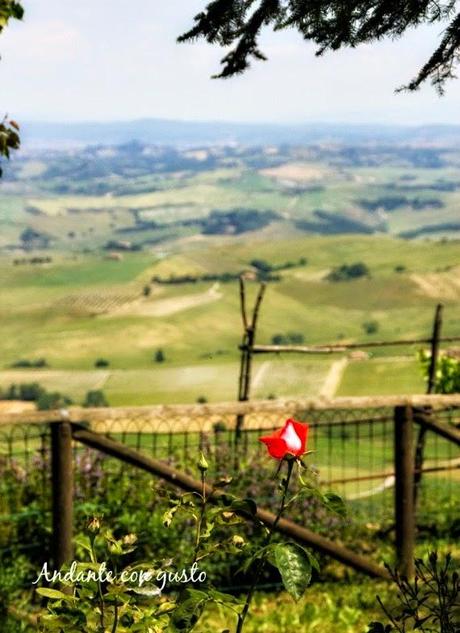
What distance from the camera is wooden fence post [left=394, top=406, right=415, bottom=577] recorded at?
19.2 ft

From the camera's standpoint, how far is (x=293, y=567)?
255 cm

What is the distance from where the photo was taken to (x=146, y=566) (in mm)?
2781

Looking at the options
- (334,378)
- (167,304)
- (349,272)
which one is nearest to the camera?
(334,378)

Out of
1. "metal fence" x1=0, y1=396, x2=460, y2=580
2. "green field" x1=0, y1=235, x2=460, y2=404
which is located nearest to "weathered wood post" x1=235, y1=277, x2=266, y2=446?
"metal fence" x1=0, y1=396, x2=460, y2=580

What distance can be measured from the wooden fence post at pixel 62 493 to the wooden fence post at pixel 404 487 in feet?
6.60

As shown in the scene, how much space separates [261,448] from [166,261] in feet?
552

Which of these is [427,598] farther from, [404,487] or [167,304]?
[167,304]

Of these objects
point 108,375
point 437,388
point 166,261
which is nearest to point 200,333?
point 108,375

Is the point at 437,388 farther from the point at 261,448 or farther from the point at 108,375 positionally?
the point at 108,375

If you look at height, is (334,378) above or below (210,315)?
above

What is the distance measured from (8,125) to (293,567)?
9.51 feet

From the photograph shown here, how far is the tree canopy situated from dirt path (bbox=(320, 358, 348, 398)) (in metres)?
73.1

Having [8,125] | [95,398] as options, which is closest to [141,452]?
[8,125]

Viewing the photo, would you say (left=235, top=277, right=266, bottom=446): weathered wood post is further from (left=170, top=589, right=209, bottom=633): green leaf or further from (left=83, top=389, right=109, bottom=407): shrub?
(left=83, top=389, right=109, bottom=407): shrub
